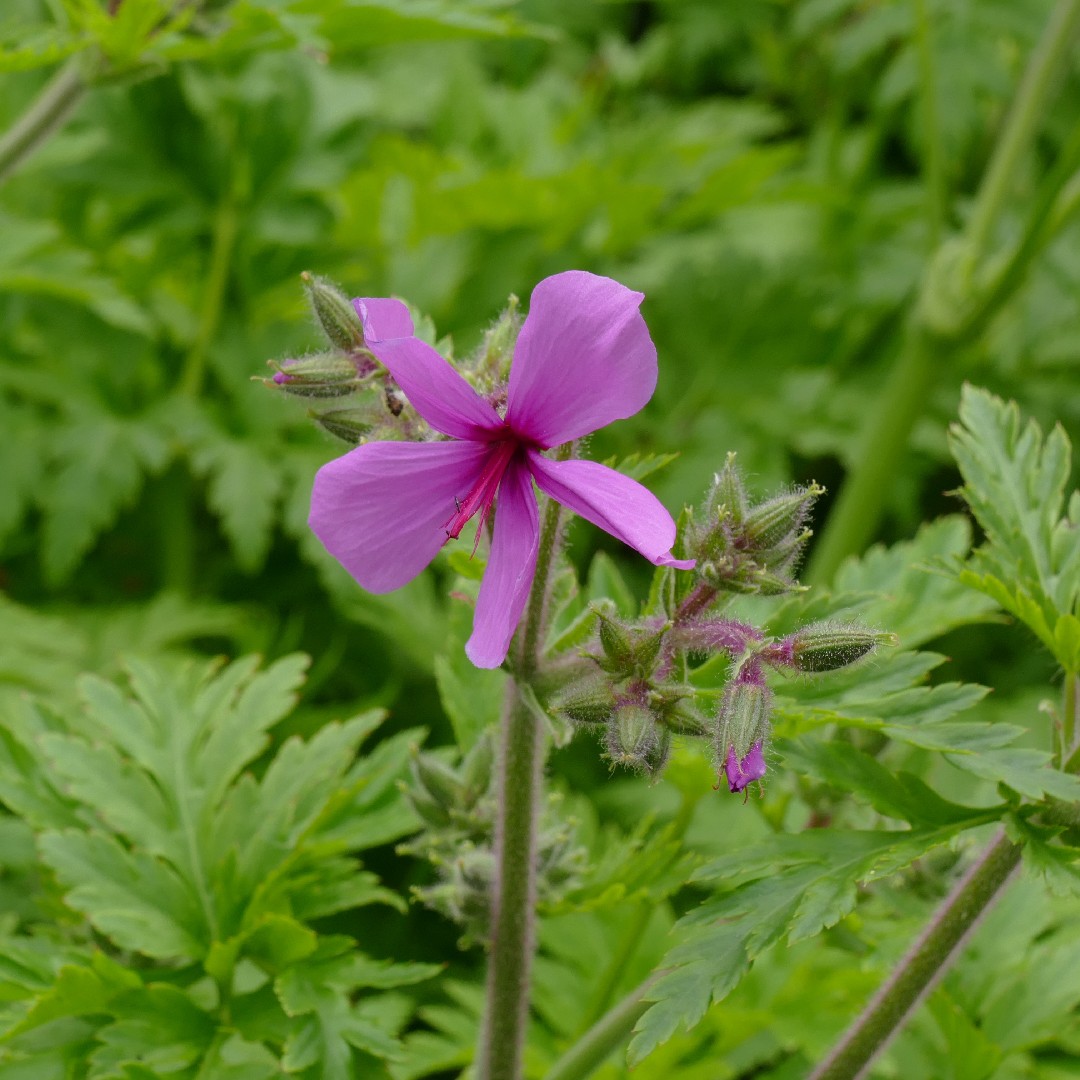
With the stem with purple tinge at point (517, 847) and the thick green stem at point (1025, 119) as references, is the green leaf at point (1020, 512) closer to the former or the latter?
the stem with purple tinge at point (517, 847)

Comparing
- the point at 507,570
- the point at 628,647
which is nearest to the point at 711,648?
the point at 628,647

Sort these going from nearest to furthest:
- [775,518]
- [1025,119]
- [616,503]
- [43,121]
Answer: [616,503] < [775,518] < [43,121] < [1025,119]

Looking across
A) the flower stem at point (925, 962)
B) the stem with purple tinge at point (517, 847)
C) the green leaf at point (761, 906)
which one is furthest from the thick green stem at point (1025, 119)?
the stem with purple tinge at point (517, 847)

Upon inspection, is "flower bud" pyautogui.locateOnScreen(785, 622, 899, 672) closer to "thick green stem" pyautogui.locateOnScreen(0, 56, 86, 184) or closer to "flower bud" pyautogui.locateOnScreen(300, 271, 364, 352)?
"flower bud" pyautogui.locateOnScreen(300, 271, 364, 352)

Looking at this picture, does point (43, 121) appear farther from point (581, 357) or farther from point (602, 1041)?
point (602, 1041)

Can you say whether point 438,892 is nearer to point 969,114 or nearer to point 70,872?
point 70,872
